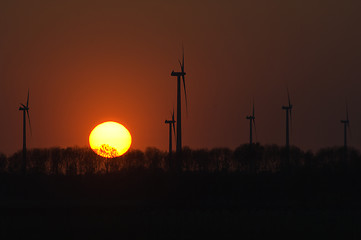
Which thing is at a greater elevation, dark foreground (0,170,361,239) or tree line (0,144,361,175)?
tree line (0,144,361,175)

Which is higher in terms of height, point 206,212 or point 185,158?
point 185,158

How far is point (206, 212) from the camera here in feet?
164

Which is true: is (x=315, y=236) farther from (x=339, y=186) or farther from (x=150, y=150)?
(x=150, y=150)

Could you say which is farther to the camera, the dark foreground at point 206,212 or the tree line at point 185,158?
the tree line at point 185,158

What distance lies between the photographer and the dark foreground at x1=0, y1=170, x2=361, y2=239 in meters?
40.5

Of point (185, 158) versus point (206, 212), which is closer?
point (206, 212)

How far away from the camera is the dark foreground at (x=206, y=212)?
4047 centimetres

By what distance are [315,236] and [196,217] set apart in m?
9.09

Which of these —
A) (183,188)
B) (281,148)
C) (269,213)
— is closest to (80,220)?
(269,213)

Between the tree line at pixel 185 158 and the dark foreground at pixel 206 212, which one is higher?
the tree line at pixel 185 158

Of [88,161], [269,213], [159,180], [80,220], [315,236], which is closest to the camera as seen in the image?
[315,236]

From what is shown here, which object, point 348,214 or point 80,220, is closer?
point 80,220

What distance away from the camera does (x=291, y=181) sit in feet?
283

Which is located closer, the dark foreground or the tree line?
the dark foreground
